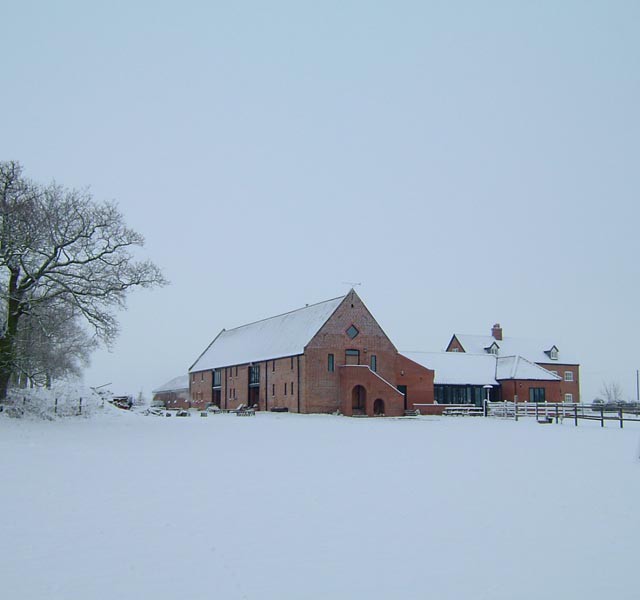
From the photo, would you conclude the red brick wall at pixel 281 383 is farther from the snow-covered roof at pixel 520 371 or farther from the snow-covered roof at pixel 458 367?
the snow-covered roof at pixel 520 371

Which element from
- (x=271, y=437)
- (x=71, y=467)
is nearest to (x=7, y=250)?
(x=271, y=437)

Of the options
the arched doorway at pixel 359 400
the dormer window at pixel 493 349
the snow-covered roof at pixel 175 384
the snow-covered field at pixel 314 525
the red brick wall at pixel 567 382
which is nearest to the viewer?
the snow-covered field at pixel 314 525

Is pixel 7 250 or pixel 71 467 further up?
pixel 7 250

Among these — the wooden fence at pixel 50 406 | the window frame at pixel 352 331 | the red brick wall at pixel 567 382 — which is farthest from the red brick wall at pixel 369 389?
the red brick wall at pixel 567 382

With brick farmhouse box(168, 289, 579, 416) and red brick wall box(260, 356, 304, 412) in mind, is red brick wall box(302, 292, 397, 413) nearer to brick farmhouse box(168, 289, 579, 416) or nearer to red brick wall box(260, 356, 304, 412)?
brick farmhouse box(168, 289, 579, 416)

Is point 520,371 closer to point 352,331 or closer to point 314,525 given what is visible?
point 352,331

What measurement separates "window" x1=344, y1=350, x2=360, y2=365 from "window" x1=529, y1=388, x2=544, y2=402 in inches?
756

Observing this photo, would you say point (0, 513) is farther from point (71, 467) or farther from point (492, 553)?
point (492, 553)

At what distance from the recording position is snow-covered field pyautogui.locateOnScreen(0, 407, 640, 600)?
862 cm

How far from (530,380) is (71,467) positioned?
Result: 52821 mm

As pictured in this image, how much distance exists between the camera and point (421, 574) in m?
9.10

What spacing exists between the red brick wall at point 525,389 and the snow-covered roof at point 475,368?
41 cm

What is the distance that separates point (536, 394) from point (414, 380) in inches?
498

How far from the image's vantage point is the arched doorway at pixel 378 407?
51875mm
